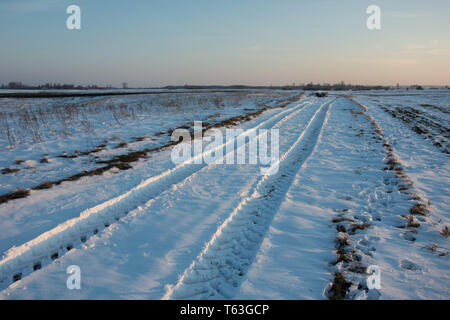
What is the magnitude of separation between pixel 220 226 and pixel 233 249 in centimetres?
61

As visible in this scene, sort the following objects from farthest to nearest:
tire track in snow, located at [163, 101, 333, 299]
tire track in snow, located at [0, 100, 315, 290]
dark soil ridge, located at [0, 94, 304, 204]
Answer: dark soil ridge, located at [0, 94, 304, 204]
tire track in snow, located at [0, 100, 315, 290]
tire track in snow, located at [163, 101, 333, 299]

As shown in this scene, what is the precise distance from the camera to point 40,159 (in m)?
7.79

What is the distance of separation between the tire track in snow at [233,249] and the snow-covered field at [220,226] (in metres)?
0.02

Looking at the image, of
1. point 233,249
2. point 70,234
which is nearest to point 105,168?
point 70,234

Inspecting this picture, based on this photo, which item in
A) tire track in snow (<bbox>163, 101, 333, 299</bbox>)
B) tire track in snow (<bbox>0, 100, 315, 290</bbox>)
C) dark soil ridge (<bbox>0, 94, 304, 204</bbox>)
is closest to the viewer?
tire track in snow (<bbox>163, 101, 333, 299</bbox>)

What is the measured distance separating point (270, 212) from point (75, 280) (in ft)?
10.6

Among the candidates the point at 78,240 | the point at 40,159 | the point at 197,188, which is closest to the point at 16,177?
the point at 40,159

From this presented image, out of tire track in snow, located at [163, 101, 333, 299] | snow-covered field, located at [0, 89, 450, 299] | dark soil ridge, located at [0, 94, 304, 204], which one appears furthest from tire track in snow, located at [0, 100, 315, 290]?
tire track in snow, located at [163, 101, 333, 299]

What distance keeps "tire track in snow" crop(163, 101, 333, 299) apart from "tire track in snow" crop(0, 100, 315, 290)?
186 centimetres

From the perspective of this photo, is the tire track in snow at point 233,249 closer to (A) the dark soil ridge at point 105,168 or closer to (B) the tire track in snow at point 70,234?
(B) the tire track in snow at point 70,234

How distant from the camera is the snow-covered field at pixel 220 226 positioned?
10.4 feet

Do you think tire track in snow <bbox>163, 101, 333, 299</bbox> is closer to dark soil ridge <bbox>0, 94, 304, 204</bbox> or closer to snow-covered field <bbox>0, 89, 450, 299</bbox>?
snow-covered field <bbox>0, 89, 450, 299</bbox>

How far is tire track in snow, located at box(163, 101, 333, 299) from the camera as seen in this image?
3.08m
